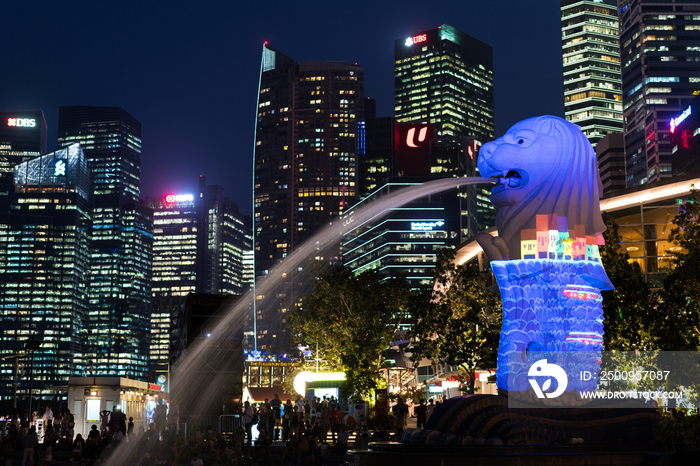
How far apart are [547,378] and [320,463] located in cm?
914

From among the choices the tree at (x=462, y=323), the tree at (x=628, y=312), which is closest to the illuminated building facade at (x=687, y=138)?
the tree at (x=462, y=323)

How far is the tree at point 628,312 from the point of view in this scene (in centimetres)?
3400

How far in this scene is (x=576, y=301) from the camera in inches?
1077

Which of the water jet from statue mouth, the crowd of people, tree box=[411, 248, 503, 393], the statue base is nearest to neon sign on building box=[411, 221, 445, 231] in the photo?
A: tree box=[411, 248, 503, 393]

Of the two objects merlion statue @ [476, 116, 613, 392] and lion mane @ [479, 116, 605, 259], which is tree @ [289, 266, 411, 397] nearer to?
merlion statue @ [476, 116, 613, 392]

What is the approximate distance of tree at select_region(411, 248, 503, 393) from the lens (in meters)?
41.4

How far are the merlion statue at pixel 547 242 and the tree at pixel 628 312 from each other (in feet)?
23.3

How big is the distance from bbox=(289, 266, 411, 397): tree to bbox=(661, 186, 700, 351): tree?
880 inches

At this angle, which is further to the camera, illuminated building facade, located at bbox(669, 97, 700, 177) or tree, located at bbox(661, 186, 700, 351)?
illuminated building facade, located at bbox(669, 97, 700, 177)

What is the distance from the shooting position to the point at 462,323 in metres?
42.2

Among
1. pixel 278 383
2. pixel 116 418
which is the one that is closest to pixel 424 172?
pixel 278 383

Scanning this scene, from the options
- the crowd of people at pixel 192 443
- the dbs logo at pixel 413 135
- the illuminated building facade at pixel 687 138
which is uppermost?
the dbs logo at pixel 413 135

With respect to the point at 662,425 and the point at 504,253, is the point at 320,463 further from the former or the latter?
the point at 662,425

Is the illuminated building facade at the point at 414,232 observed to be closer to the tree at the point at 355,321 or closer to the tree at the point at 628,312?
the tree at the point at 355,321
